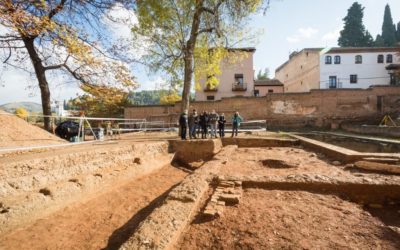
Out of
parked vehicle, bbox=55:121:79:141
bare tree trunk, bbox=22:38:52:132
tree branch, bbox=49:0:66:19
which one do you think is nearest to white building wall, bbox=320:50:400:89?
parked vehicle, bbox=55:121:79:141

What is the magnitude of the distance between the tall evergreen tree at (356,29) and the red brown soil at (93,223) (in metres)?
58.4

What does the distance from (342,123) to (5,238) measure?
2821cm

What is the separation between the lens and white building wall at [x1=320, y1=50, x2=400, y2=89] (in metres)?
37.7

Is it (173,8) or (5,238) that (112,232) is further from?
(173,8)

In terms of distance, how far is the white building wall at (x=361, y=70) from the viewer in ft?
124

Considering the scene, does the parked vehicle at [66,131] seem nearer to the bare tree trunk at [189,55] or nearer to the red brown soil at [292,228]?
the bare tree trunk at [189,55]

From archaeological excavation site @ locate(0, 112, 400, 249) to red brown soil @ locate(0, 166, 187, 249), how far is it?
0.02m

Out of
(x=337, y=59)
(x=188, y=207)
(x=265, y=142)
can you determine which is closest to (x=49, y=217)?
(x=188, y=207)

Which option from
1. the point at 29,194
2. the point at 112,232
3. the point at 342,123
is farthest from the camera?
the point at 342,123

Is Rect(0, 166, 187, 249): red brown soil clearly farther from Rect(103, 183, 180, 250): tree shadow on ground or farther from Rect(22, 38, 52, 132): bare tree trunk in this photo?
Rect(22, 38, 52, 132): bare tree trunk

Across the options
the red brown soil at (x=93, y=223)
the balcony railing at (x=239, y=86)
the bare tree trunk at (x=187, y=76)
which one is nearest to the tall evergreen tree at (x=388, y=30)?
the balcony railing at (x=239, y=86)

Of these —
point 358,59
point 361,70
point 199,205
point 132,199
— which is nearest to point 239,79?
point 358,59

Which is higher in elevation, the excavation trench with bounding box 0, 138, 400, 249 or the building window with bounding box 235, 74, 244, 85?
the building window with bounding box 235, 74, 244, 85

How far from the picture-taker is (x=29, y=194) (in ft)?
17.3
